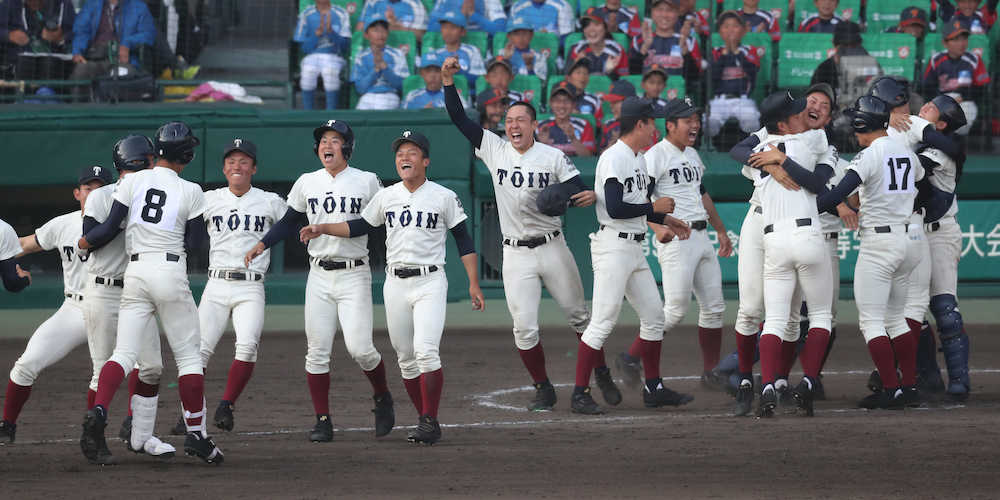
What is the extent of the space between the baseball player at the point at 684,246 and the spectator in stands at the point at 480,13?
6570 mm

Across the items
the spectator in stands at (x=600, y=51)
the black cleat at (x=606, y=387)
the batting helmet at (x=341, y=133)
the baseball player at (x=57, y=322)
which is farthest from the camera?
the spectator in stands at (x=600, y=51)

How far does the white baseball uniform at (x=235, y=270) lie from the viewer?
25.4ft

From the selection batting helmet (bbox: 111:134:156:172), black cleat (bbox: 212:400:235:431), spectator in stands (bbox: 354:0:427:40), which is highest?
spectator in stands (bbox: 354:0:427:40)

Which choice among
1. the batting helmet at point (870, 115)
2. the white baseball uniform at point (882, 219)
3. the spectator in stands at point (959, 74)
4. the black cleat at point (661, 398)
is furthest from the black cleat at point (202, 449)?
the spectator in stands at point (959, 74)

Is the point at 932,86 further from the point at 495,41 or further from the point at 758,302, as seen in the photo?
the point at 758,302

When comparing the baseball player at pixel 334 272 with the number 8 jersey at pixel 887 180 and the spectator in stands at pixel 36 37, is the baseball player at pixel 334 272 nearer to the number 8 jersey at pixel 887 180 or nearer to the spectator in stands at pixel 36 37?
the number 8 jersey at pixel 887 180

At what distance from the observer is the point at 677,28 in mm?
14797

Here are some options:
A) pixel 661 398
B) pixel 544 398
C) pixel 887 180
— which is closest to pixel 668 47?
pixel 887 180

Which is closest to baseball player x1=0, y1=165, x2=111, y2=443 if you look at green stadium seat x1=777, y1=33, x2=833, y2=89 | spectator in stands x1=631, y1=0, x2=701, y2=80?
spectator in stands x1=631, y1=0, x2=701, y2=80

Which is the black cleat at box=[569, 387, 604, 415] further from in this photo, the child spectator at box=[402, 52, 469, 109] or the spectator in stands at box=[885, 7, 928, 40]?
the spectator in stands at box=[885, 7, 928, 40]

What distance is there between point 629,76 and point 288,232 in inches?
293

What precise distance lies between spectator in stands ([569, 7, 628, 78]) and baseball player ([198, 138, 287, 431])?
22.9 ft

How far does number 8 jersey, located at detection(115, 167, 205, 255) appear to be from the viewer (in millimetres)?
6562

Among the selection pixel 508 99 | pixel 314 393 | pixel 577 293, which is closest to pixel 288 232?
pixel 314 393
